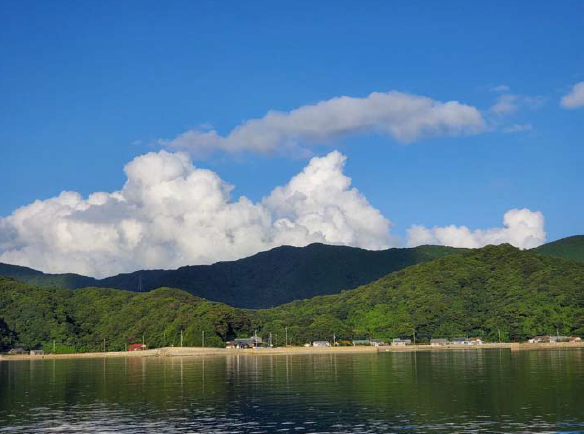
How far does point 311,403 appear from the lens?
69.2 meters

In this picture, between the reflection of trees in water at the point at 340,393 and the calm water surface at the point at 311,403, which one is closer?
the calm water surface at the point at 311,403

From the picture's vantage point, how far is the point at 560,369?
109625 millimetres

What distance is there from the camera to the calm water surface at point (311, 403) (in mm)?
54844

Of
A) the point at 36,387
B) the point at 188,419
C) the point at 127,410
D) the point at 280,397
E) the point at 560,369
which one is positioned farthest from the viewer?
the point at 560,369

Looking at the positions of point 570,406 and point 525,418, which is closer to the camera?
point 525,418

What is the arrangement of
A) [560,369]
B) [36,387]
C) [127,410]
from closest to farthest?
[127,410], [36,387], [560,369]

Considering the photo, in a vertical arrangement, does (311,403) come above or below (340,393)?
above

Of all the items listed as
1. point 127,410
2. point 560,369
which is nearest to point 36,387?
point 127,410

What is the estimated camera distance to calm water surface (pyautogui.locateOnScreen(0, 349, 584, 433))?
180 ft

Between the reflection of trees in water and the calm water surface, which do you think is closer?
the calm water surface

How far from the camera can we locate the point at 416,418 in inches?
2255

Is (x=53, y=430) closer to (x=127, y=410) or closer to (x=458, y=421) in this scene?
(x=127, y=410)

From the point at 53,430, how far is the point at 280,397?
27.8 meters

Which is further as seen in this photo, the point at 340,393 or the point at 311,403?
the point at 340,393
